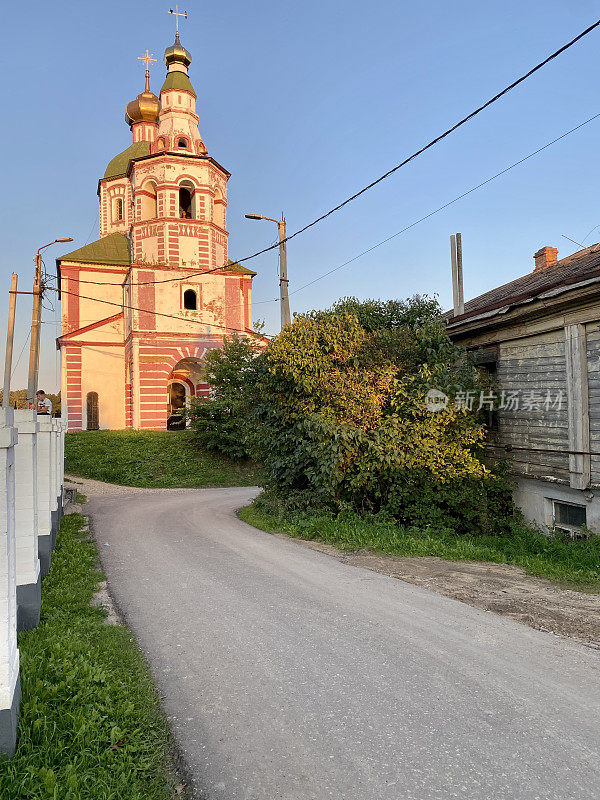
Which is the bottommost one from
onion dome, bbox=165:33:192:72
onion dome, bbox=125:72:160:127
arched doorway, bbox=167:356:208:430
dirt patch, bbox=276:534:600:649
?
dirt patch, bbox=276:534:600:649

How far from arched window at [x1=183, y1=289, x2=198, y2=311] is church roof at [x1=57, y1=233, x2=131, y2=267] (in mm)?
6124

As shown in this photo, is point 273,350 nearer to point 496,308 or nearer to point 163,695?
point 496,308

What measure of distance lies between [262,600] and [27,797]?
376 centimetres

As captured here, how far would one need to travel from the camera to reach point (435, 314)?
1282 cm

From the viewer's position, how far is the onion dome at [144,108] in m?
43.8

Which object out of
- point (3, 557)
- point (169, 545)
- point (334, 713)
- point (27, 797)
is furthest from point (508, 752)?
point (169, 545)

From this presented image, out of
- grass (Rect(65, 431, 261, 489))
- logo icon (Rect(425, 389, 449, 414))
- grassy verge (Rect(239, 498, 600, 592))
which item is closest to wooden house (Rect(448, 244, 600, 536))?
grassy verge (Rect(239, 498, 600, 592))

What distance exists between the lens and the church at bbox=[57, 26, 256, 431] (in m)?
30.4

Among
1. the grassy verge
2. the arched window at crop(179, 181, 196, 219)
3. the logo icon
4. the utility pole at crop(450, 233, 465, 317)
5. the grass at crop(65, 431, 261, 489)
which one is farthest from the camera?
the arched window at crop(179, 181, 196, 219)

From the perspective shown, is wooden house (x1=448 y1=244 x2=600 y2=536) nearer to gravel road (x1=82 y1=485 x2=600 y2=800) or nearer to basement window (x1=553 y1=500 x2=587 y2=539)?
basement window (x1=553 y1=500 x2=587 y2=539)

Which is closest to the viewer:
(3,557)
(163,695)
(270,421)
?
(3,557)

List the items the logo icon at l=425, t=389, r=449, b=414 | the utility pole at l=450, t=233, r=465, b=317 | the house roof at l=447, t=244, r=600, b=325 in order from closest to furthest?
the house roof at l=447, t=244, r=600, b=325 → the logo icon at l=425, t=389, r=449, b=414 → the utility pole at l=450, t=233, r=465, b=317

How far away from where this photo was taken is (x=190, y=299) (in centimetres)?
3198

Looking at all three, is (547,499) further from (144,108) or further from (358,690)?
(144,108)
